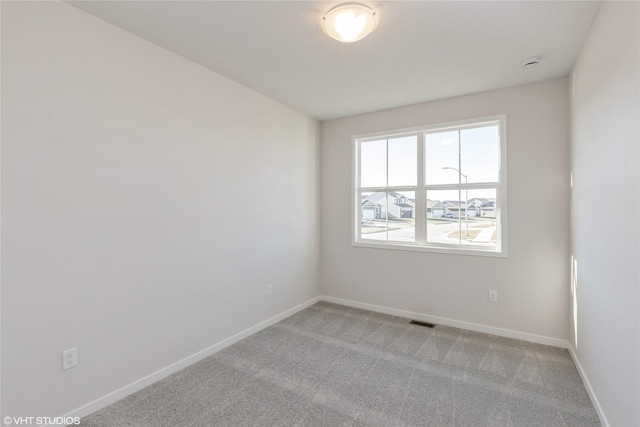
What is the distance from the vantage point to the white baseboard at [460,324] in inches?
115

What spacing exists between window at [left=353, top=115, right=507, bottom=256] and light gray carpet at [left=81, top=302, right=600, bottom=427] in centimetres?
110

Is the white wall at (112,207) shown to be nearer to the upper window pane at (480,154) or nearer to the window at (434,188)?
the window at (434,188)

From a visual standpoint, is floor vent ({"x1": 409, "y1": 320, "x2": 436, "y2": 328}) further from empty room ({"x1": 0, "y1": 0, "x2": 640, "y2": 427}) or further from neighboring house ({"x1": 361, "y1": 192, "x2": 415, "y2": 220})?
neighboring house ({"x1": 361, "y1": 192, "x2": 415, "y2": 220})

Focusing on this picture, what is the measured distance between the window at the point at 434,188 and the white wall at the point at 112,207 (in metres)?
1.65

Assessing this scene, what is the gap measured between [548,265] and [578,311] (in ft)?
1.79

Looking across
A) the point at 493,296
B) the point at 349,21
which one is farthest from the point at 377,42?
the point at 493,296

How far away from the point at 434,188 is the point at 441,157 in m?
0.39

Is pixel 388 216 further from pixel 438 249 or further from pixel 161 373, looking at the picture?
pixel 161 373

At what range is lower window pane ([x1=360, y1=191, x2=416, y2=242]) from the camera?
3770mm

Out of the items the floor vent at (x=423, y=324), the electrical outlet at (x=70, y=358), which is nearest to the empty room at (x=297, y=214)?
the electrical outlet at (x=70, y=358)

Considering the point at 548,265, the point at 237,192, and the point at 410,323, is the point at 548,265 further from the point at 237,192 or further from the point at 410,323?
the point at 237,192

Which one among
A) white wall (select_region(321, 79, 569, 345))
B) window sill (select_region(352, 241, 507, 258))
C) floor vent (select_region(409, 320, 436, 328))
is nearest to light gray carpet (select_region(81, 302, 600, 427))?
floor vent (select_region(409, 320, 436, 328))

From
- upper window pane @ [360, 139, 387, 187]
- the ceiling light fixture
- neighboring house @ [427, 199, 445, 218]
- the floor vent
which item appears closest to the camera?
the ceiling light fixture

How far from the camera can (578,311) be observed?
8.11ft
